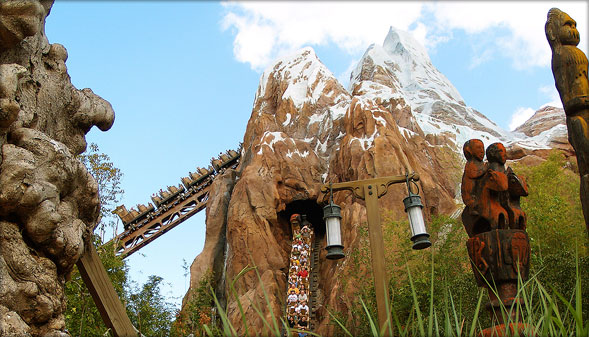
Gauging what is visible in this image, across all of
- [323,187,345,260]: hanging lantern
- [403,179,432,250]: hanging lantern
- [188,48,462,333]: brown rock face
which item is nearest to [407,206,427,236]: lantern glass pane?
[403,179,432,250]: hanging lantern

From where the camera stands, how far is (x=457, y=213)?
17.6 metres

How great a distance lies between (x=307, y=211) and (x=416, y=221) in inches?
584

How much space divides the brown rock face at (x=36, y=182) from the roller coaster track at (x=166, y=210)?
1837cm

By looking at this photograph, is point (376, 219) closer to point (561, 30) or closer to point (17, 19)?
point (17, 19)

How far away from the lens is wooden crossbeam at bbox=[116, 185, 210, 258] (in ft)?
79.4

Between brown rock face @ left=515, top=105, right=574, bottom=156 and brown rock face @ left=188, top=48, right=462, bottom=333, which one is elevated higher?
brown rock face @ left=515, top=105, right=574, bottom=156

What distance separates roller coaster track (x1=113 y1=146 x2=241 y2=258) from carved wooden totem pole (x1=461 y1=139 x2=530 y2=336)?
18393 mm

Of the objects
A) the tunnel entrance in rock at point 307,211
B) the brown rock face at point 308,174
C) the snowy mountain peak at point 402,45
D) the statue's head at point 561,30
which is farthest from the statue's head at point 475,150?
the snowy mountain peak at point 402,45

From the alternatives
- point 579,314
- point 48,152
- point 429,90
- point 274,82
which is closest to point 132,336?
point 48,152

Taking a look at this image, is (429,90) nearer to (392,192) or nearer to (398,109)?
(398,109)

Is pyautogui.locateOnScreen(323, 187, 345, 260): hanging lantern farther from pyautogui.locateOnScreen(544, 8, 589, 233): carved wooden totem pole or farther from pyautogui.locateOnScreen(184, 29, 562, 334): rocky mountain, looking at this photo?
pyautogui.locateOnScreen(184, 29, 562, 334): rocky mountain

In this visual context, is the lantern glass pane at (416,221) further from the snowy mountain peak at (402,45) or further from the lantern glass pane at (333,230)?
the snowy mountain peak at (402,45)

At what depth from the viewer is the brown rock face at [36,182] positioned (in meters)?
4.28

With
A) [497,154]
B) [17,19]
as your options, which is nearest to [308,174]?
[497,154]
